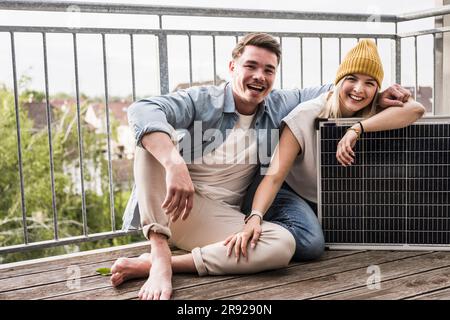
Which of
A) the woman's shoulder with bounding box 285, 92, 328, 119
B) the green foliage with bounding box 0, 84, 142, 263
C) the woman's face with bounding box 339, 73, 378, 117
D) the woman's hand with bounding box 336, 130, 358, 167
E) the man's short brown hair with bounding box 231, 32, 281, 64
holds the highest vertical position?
the man's short brown hair with bounding box 231, 32, 281, 64

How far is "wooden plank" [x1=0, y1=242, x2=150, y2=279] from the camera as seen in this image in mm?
2197

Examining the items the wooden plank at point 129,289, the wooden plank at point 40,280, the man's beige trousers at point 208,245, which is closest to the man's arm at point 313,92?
the man's beige trousers at point 208,245

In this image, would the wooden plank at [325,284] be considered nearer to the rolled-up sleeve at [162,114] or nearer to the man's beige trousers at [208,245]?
the man's beige trousers at [208,245]

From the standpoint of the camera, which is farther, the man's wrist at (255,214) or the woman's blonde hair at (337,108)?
the woman's blonde hair at (337,108)

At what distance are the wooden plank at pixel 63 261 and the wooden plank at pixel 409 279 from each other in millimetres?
1059

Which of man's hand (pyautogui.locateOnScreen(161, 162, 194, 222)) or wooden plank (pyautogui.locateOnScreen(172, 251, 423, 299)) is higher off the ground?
man's hand (pyautogui.locateOnScreen(161, 162, 194, 222))

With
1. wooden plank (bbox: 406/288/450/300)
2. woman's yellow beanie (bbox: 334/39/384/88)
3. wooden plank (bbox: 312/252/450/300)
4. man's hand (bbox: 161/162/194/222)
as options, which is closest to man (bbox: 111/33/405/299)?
man's hand (bbox: 161/162/194/222)

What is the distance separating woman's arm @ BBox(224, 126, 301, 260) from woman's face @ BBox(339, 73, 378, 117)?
0.29 meters

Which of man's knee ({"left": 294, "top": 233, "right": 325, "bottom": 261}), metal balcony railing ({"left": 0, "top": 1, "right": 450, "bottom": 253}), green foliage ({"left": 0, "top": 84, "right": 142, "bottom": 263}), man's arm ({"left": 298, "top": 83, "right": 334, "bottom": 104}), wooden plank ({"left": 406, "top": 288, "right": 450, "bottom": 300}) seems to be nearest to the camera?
wooden plank ({"left": 406, "top": 288, "right": 450, "bottom": 300})

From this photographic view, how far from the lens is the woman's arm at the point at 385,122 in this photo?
2.19 m

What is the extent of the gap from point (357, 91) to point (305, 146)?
0.33 metres

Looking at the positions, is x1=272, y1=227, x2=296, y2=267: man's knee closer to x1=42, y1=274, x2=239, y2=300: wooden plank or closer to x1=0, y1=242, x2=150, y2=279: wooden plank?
x1=42, y1=274, x2=239, y2=300: wooden plank

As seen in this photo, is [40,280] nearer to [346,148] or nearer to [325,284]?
[325,284]
